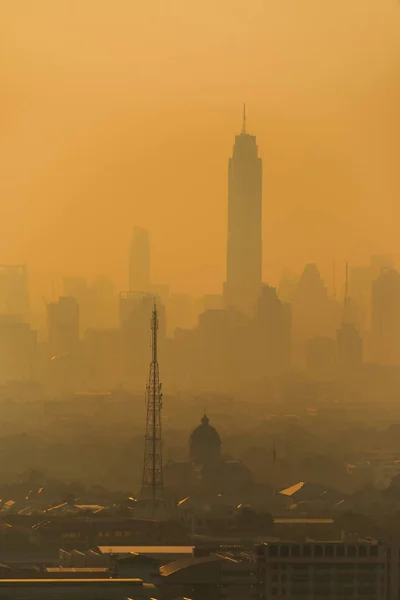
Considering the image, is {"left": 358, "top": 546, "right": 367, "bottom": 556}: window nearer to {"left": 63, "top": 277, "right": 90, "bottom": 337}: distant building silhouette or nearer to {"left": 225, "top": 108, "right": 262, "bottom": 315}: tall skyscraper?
{"left": 225, "top": 108, "right": 262, "bottom": 315}: tall skyscraper

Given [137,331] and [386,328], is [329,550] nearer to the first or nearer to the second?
[137,331]

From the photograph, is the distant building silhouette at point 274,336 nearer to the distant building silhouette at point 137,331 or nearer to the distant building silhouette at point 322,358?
the distant building silhouette at point 322,358

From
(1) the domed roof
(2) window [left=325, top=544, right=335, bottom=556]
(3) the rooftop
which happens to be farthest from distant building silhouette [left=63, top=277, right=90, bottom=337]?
(2) window [left=325, top=544, right=335, bottom=556]

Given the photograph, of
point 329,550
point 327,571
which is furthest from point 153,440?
point 327,571

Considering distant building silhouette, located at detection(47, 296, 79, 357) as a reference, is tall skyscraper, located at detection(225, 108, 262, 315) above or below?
above

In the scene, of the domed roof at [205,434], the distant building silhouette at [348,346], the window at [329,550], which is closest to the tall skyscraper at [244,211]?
the distant building silhouette at [348,346]

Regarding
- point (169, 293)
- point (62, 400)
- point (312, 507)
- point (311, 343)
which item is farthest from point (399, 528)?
point (62, 400)
